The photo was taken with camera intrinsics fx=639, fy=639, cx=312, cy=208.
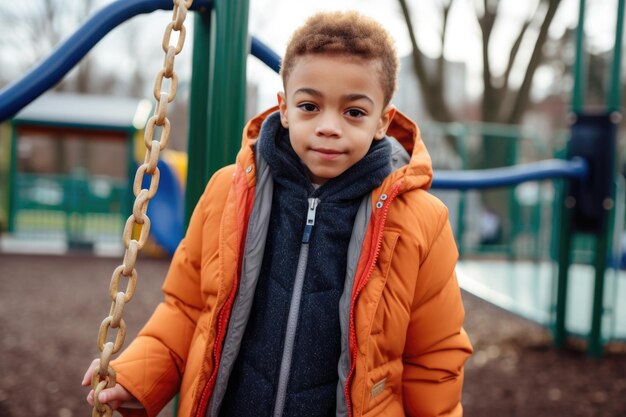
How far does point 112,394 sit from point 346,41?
2.98ft

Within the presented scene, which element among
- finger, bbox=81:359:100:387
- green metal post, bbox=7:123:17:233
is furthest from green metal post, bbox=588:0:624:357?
green metal post, bbox=7:123:17:233

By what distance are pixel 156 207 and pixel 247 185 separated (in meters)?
8.06

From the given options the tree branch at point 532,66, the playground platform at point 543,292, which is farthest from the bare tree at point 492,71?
the playground platform at point 543,292

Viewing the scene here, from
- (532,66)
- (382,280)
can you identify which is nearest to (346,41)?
(382,280)

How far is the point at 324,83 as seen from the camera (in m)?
1.39

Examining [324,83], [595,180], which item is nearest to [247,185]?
[324,83]

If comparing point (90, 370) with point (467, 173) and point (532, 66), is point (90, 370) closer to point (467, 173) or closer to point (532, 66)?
point (467, 173)

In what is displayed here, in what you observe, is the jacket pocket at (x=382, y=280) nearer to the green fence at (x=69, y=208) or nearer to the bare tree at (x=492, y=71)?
the green fence at (x=69, y=208)

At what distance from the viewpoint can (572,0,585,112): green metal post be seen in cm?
456


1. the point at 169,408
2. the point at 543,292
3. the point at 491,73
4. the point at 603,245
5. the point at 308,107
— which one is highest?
the point at 491,73

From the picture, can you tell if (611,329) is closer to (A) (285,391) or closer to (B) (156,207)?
(A) (285,391)

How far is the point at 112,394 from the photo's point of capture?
4.44 ft

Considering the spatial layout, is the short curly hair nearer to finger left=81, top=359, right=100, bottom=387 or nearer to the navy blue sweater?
the navy blue sweater

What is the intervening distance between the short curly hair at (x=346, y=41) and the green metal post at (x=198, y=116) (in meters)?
0.47
